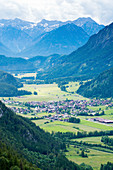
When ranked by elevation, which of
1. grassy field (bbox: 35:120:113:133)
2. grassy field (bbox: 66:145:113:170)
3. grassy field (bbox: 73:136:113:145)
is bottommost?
grassy field (bbox: 66:145:113:170)

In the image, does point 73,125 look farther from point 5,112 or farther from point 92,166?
point 92,166

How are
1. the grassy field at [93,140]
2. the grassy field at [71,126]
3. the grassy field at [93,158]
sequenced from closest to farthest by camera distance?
the grassy field at [93,158], the grassy field at [93,140], the grassy field at [71,126]

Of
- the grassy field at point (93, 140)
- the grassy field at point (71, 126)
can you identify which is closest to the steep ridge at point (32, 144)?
the grassy field at point (93, 140)

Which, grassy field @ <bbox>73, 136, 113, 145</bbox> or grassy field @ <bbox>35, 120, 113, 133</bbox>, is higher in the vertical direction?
grassy field @ <bbox>35, 120, 113, 133</bbox>

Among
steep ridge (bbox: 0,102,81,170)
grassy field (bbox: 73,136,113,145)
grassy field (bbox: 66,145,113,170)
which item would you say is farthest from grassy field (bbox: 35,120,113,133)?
grassy field (bbox: 66,145,113,170)

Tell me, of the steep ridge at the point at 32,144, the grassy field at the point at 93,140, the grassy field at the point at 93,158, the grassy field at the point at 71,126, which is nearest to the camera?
the steep ridge at the point at 32,144

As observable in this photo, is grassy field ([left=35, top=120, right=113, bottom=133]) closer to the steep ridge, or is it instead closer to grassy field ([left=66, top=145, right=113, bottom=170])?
the steep ridge

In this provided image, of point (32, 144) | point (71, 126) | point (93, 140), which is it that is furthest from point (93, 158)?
point (71, 126)

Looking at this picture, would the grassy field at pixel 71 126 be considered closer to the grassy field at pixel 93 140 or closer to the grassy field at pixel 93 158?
the grassy field at pixel 93 140
